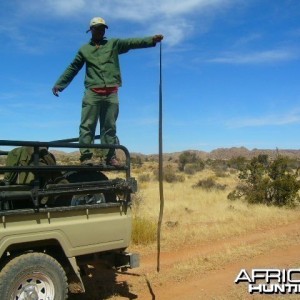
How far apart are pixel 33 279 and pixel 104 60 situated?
10.3ft

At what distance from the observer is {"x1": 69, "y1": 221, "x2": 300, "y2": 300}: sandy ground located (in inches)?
276

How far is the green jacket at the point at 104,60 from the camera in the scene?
685 centimetres

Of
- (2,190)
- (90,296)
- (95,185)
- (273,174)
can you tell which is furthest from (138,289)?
(273,174)

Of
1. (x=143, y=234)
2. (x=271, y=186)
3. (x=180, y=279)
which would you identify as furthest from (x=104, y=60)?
(x=271, y=186)

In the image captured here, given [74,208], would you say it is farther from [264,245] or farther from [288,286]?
[264,245]

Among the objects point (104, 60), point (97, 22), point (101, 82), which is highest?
point (97, 22)

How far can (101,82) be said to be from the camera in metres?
6.84

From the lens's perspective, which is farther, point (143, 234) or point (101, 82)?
point (143, 234)

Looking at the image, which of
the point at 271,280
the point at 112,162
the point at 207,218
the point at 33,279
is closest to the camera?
the point at 33,279

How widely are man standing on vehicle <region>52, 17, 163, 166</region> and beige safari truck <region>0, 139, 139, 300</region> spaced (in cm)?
90

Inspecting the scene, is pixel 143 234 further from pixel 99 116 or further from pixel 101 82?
pixel 101 82

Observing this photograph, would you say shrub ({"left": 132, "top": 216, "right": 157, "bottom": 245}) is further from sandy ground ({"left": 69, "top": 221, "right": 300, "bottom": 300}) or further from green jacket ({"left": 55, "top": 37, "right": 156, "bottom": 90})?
green jacket ({"left": 55, "top": 37, "right": 156, "bottom": 90})

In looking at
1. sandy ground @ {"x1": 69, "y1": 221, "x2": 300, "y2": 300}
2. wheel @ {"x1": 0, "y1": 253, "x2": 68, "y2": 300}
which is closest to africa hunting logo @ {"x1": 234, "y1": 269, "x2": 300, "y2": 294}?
sandy ground @ {"x1": 69, "y1": 221, "x2": 300, "y2": 300}

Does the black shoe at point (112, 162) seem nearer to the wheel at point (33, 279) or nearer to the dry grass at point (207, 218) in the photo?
the wheel at point (33, 279)
